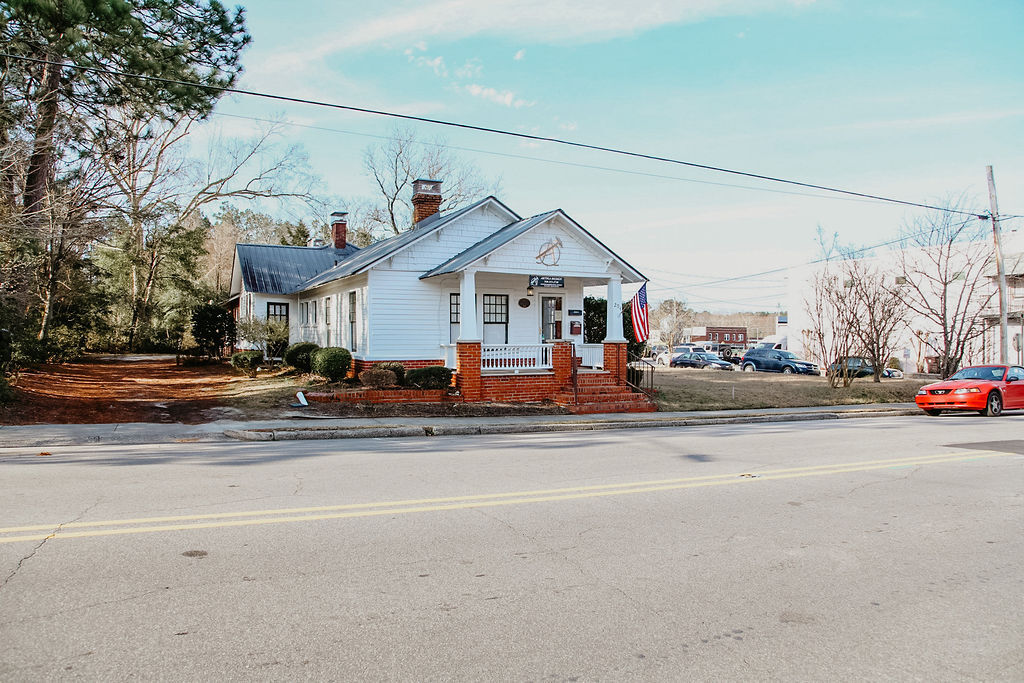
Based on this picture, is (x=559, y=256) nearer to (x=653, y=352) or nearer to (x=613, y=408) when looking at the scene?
(x=613, y=408)

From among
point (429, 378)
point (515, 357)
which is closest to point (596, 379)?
point (515, 357)

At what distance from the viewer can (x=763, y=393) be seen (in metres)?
24.8

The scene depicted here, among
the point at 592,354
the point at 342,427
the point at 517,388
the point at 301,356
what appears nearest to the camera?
the point at 342,427

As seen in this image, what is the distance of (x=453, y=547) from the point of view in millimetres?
Answer: 5805

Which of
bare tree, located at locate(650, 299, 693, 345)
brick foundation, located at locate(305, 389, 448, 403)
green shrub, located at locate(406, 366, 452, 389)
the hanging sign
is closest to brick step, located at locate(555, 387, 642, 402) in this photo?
green shrub, located at locate(406, 366, 452, 389)

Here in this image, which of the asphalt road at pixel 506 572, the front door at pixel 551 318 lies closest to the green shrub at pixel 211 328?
the front door at pixel 551 318

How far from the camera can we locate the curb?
45.7 ft

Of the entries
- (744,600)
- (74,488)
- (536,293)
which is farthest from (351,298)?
(744,600)

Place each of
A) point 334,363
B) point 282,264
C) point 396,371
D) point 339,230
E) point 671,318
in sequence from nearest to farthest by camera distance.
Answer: point 396,371 < point 334,363 < point 282,264 < point 339,230 < point 671,318

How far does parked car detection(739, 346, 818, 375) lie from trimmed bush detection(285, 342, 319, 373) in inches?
1039

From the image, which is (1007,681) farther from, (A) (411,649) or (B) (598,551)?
(A) (411,649)

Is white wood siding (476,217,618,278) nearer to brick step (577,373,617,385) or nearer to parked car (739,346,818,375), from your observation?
brick step (577,373,617,385)

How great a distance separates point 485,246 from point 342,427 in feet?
28.8

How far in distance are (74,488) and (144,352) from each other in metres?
43.4
